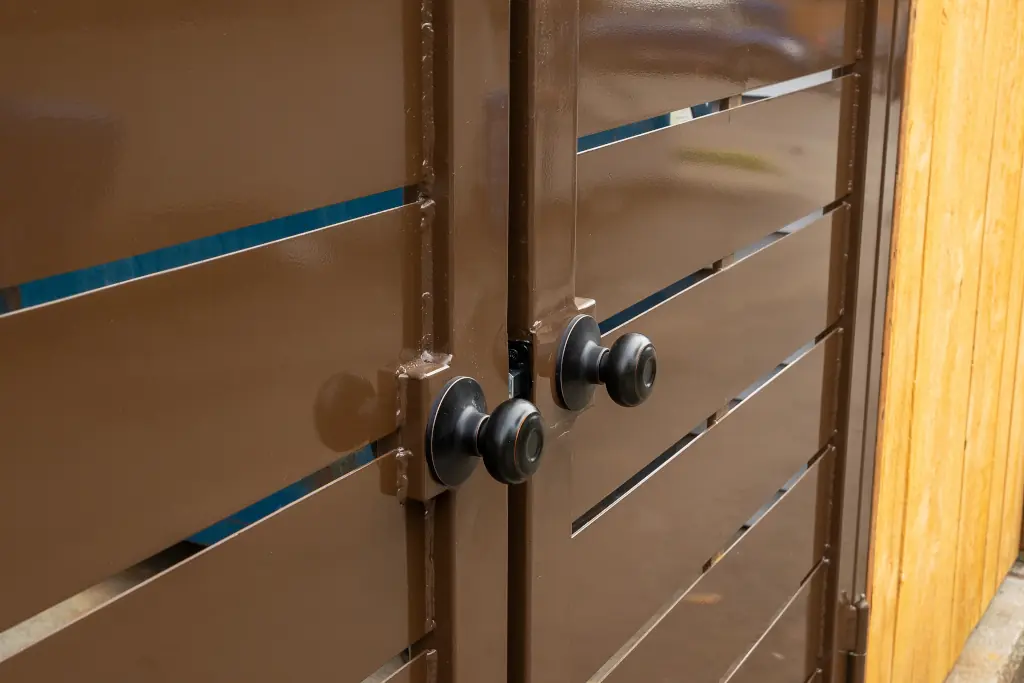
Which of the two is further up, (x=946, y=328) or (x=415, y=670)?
(x=415, y=670)

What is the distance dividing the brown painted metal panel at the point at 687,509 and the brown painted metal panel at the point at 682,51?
41cm

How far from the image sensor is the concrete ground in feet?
9.11

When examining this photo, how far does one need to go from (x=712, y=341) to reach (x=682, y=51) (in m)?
0.36

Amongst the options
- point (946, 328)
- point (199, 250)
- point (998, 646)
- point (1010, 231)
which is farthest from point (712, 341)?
point (998, 646)

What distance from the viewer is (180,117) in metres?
0.64

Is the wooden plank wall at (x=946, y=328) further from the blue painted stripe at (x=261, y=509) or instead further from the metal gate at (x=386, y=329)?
the blue painted stripe at (x=261, y=509)

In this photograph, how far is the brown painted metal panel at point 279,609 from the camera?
0.65 metres

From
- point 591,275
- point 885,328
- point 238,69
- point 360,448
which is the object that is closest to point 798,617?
point 885,328

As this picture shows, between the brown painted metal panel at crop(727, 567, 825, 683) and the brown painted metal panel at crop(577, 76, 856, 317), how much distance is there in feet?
2.02

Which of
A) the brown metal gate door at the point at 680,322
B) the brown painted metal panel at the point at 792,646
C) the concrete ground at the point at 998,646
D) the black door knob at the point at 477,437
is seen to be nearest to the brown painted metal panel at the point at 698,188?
the brown metal gate door at the point at 680,322

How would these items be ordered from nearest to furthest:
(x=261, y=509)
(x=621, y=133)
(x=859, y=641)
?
(x=261, y=509) → (x=621, y=133) → (x=859, y=641)

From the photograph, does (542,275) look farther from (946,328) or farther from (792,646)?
(946,328)

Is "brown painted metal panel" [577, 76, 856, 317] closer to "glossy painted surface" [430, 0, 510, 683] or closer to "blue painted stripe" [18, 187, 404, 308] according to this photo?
"glossy painted surface" [430, 0, 510, 683]

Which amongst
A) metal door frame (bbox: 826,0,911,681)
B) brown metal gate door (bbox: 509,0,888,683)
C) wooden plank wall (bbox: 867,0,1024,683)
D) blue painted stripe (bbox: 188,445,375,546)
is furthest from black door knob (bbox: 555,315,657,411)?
wooden plank wall (bbox: 867,0,1024,683)
